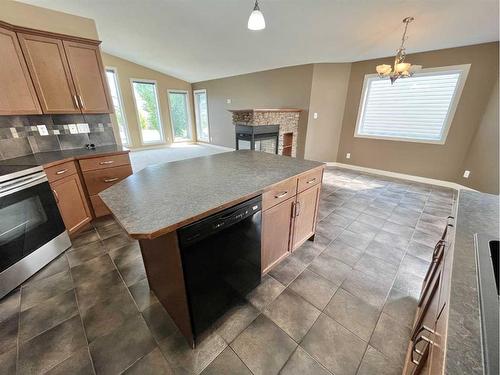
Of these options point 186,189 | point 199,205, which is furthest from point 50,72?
point 199,205

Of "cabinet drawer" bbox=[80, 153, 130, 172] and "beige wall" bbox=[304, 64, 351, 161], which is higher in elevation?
"beige wall" bbox=[304, 64, 351, 161]

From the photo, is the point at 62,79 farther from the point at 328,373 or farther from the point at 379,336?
the point at 379,336

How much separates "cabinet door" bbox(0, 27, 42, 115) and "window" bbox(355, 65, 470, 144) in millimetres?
5570

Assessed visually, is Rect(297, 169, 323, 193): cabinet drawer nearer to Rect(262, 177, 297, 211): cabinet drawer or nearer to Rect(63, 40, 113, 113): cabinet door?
Rect(262, 177, 297, 211): cabinet drawer

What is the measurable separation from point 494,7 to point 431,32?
2.21ft

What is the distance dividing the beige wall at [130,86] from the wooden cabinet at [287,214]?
266 inches

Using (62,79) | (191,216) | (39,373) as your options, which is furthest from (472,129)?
(62,79)

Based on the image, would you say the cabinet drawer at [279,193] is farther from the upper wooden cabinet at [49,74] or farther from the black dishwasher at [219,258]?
the upper wooden cabinet at [49,74]

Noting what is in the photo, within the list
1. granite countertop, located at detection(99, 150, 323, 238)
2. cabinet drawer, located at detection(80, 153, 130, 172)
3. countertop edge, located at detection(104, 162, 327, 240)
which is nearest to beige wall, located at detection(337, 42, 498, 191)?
granite countertop, located at detection(99, 150, 323, 238)

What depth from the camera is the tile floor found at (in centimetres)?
117

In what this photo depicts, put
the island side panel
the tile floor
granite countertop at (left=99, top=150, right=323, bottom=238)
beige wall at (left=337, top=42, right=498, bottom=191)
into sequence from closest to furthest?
Answer: granite countertop at (left=99, top=150, right=323, bottom=238) → the island side panel → the tile floor → beige wall at (left=337, top=42, right=498, bottom=191)

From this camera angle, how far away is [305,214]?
1.92m

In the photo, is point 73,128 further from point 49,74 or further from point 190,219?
point 190,219

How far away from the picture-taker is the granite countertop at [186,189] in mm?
917
